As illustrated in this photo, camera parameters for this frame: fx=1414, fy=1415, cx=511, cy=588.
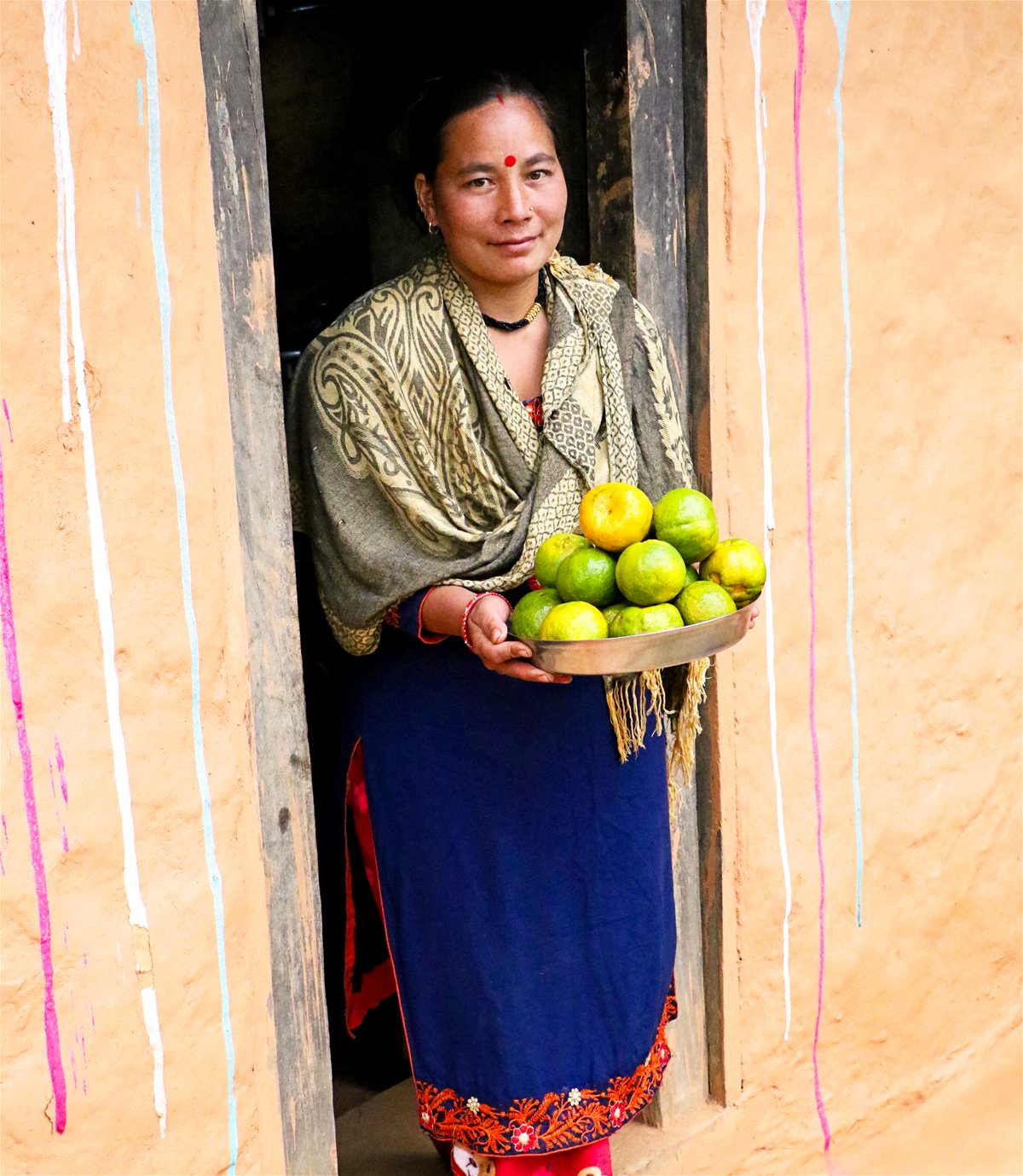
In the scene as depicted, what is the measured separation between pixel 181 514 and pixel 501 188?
811 mm

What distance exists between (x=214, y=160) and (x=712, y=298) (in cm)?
113

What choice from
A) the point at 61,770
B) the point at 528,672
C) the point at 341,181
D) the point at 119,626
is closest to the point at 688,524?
the point at 528,672

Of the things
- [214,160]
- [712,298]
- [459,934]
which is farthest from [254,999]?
[712,298]

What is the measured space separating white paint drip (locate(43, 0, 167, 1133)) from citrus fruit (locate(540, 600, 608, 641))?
647mm

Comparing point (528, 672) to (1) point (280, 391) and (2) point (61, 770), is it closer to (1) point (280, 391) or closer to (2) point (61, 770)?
(1) point (280, 391)

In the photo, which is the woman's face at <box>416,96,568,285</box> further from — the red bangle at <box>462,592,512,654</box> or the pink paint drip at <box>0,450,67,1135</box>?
the pink paint drip at <box>0,450,67,1135</box>

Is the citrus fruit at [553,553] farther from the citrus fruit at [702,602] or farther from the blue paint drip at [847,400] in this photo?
the blue paint drip at [847,400]

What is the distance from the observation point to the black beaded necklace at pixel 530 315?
101 inches

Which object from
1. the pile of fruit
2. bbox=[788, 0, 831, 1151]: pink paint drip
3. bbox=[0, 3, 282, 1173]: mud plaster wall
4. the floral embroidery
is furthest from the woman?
bbox=[788, 0, 831, 1151]: pink paint drip

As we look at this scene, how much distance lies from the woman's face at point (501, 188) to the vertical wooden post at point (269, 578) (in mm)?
377

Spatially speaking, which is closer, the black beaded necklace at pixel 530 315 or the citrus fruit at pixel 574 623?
the citrus fruit at pixel 574 623

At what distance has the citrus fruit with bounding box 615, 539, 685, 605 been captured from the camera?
218cm

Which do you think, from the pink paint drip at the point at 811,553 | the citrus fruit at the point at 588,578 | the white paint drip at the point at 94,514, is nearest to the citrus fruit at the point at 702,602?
the citrus fruit at the point at 588,578

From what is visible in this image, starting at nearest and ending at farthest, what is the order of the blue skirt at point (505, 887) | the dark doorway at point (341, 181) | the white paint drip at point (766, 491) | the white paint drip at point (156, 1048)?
the white paint drip at point (156, 1048) < the blue skirt at point (505, 887) < the white paint drip at point (766, 491) < the dark doorway at point (341, 181)
